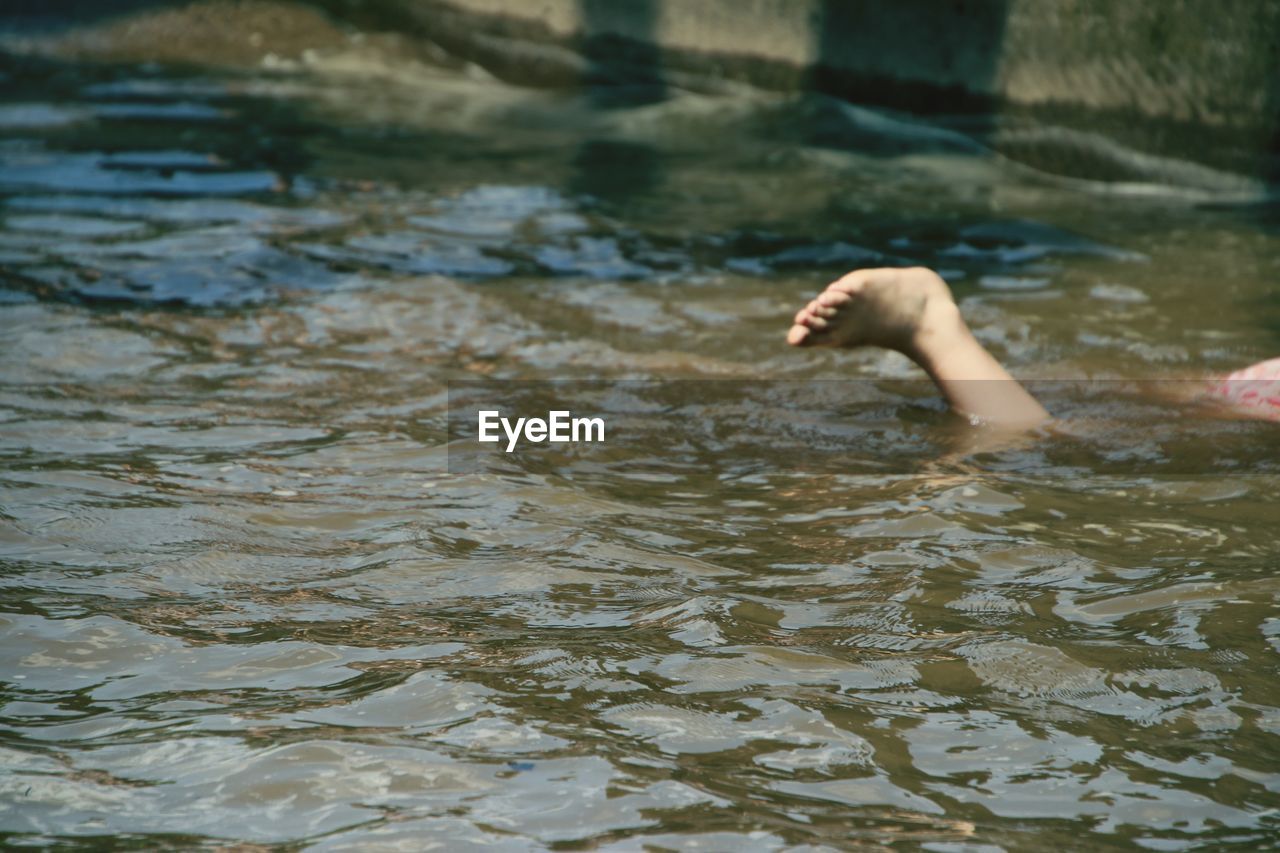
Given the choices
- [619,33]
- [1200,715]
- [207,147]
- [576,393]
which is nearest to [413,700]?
[1200,715]

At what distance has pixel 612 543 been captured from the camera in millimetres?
2902

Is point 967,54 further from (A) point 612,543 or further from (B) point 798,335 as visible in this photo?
(A) point 612,543

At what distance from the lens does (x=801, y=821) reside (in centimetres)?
189

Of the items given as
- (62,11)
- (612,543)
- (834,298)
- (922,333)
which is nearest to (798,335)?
(834,298)

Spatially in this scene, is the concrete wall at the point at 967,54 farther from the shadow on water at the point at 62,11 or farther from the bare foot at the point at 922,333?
the bare foot at the point at 922,333

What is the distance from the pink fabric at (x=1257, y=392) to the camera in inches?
147

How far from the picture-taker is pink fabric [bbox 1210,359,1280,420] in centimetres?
375

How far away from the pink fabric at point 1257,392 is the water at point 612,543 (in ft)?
0.39

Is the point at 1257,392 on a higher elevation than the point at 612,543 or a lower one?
higher

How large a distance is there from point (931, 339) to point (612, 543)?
1.21 metres

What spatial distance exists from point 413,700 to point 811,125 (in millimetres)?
5868

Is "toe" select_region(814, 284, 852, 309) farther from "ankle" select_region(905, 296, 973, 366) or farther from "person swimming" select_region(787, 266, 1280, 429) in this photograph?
"ankle" select_region(905, 296, 973, 366)

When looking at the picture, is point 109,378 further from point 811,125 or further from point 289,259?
point 811,125

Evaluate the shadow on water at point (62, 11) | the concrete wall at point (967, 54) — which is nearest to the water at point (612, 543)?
the concrete wall at point (967, 54)
